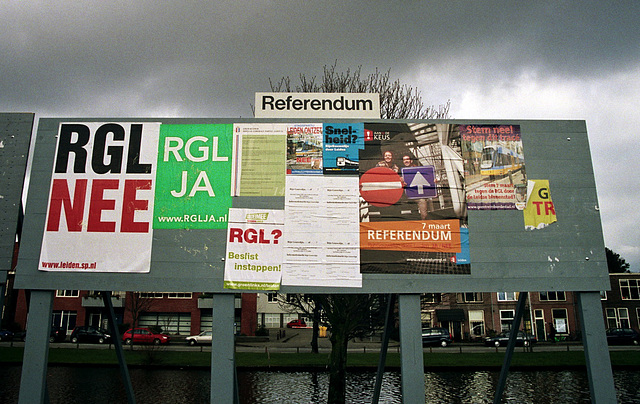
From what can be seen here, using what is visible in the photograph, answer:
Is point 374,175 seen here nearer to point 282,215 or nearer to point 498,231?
point 282,215

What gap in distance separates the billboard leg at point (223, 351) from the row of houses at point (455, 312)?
1633 inches

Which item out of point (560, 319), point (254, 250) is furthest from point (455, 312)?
point (254, 250)

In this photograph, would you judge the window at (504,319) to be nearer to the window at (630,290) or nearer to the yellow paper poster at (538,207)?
the window at (630,290)

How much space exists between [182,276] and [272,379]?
57.5 feet

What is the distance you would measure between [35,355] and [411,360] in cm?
738

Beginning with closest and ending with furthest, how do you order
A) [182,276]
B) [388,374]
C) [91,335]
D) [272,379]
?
[182,276]
[272,379]
[388,374]
[91,335]

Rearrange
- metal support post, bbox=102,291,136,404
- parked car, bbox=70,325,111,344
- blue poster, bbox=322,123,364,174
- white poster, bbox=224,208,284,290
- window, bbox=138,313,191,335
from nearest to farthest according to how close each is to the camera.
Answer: white poster, bbox=224,208,284,290 → blue poster, bbox=322,123,364,174 → metal support post, bbox=102,291,136,404 → parked car, bbox=70,325,111,344 → window, bbox=138,313,191,335

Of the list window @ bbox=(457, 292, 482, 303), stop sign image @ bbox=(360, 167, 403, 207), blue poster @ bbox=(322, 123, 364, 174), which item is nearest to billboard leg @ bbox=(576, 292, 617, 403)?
stop sign image @ bbox=(360, 167, 403, 207)

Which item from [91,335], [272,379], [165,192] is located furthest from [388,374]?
[91,335]

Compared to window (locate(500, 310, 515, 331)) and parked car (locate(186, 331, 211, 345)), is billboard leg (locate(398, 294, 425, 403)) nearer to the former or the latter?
parked car (locate(186, 331, 211, 345))

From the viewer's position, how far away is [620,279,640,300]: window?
173 feet

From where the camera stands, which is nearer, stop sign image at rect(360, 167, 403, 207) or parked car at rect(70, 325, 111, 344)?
stop sign image at rect(360, 167, 403, 207)

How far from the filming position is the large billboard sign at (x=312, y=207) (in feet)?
33.6

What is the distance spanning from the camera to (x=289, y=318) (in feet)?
208
